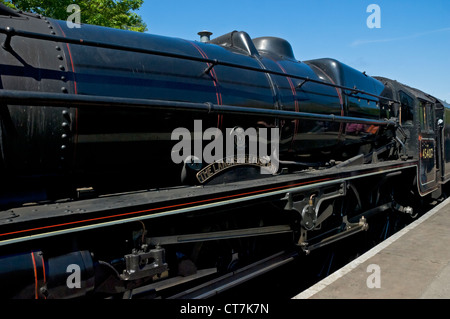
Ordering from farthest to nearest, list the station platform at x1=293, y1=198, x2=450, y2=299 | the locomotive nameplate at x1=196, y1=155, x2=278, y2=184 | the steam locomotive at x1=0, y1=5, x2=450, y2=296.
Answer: the station platform at x1=293, y1=198, x2=450, y2=299 < the locomotive nameplate at x1=196, y1=155, x2=278, y2=184 < the steam locomotive at x1=0, y1=5, x2=450, y2=296

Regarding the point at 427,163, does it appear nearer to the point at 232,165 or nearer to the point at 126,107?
the point at 232,165

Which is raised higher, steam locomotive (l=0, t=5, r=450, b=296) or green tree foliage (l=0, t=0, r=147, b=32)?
green tree foliage (l=0, t=0, r=147, b=32)

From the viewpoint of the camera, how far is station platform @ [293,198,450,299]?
10.3 ft

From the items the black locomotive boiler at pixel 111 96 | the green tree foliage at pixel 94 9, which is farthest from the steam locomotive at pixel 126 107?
the green tree foliage at pixel 94 9

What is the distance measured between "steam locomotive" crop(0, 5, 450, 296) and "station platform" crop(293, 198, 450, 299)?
0.66m

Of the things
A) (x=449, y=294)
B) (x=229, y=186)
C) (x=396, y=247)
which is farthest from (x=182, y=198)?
(x=396, y=247)

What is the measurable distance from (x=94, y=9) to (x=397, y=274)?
11983 millimetres

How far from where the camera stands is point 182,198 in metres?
2.46

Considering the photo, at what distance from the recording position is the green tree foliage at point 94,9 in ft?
33.4

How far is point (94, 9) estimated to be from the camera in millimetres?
12000

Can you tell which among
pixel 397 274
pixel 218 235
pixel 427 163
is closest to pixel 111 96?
pixel 218 235

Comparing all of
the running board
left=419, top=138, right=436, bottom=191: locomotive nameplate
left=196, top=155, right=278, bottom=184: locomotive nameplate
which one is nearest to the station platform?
the running board

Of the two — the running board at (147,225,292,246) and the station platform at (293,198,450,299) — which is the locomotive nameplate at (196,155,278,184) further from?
the station platform at (293,198,450,299)

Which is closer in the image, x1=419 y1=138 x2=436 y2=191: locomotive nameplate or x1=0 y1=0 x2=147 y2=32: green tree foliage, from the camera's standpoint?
x1=419 y1=138 x2=436 y2=191: locomotive nameplate
